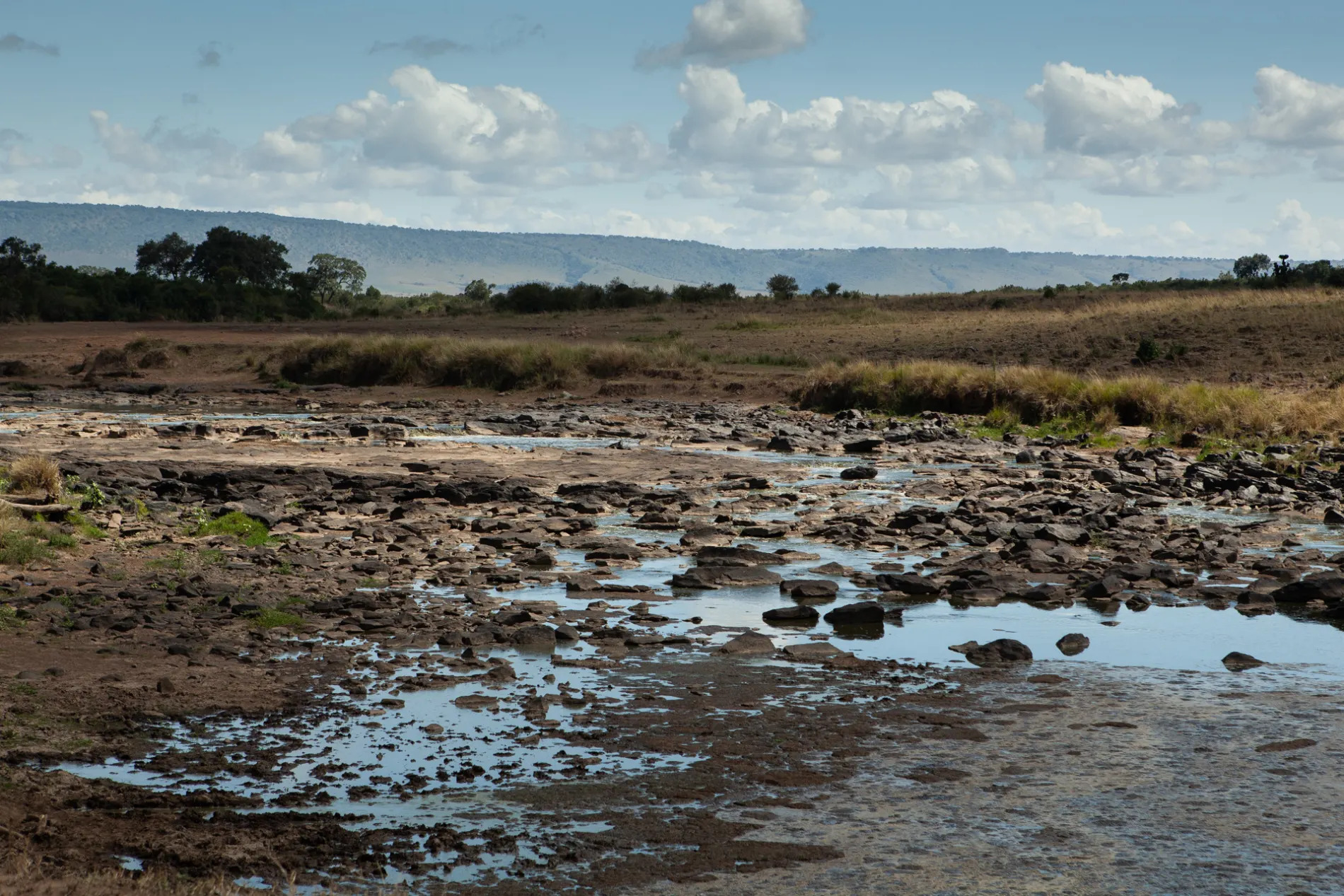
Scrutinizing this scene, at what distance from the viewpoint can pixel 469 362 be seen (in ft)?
124

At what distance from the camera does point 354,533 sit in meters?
13.4

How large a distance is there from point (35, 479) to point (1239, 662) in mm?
10749

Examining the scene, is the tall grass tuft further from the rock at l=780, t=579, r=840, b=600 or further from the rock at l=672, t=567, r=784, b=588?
the rock at l=780, t=579, r=840, b=600

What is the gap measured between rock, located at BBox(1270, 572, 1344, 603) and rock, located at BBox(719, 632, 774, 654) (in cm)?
438

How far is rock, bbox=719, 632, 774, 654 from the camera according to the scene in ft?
29.2

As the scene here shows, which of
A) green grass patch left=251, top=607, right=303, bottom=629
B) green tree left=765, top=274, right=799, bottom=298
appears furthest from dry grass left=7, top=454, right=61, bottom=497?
green tree left=765, top=274, right=799, bottom=298

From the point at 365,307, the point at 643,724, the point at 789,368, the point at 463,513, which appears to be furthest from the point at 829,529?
the point at 365,307

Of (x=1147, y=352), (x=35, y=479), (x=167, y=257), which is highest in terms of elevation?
(x=167, y=257)

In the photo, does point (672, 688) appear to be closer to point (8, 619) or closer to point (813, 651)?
point (813, 651)

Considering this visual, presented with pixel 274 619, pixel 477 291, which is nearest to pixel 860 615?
pixel 274 619

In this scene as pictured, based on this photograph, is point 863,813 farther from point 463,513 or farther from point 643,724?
point 463,513

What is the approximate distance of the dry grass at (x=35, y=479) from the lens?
13.3 metres

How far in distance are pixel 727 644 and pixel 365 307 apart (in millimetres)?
Answer: 63327

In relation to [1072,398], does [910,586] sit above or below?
below
